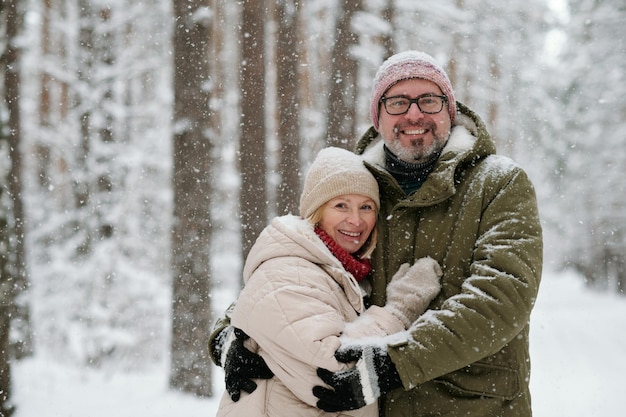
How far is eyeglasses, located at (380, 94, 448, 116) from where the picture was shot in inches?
120

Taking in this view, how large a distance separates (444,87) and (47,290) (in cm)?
1353

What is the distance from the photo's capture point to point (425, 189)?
8.99ft

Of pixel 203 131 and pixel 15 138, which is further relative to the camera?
pixel 15 138

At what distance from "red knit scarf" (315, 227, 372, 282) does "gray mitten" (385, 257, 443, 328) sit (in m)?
0.23

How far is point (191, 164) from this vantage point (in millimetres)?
7895

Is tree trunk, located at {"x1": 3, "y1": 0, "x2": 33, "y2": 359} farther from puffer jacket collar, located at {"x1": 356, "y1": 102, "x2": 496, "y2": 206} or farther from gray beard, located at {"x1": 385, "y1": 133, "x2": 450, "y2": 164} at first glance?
gray beard, located at {"x1": 385, "y1": 133, "x2": 450, "y2": 164}

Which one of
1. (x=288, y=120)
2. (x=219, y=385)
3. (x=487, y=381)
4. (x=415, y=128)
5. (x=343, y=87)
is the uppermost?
(x=343, y=87)

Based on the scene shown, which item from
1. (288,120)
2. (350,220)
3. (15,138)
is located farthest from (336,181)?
(15,138)

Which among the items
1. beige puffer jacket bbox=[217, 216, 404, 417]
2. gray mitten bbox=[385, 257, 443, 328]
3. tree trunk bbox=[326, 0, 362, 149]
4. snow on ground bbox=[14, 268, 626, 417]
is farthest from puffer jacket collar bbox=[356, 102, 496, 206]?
snow on ground bbox=[14, 268, 626, 417]

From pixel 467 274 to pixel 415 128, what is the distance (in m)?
0.77

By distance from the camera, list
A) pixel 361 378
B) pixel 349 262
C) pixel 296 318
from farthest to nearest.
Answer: pixel 349 262 < pixel 296 318 < pixel 361 378

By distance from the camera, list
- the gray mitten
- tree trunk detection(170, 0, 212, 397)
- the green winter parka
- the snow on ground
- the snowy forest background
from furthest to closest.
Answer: the snow on ground < the snowy forest background < tree trunk detection(170, 0, 212, 397) < the gray mitten < the green winter parka

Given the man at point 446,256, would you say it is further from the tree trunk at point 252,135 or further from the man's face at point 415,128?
the tree trunk at point 252,135

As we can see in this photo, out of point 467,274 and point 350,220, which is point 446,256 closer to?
point 467,274
